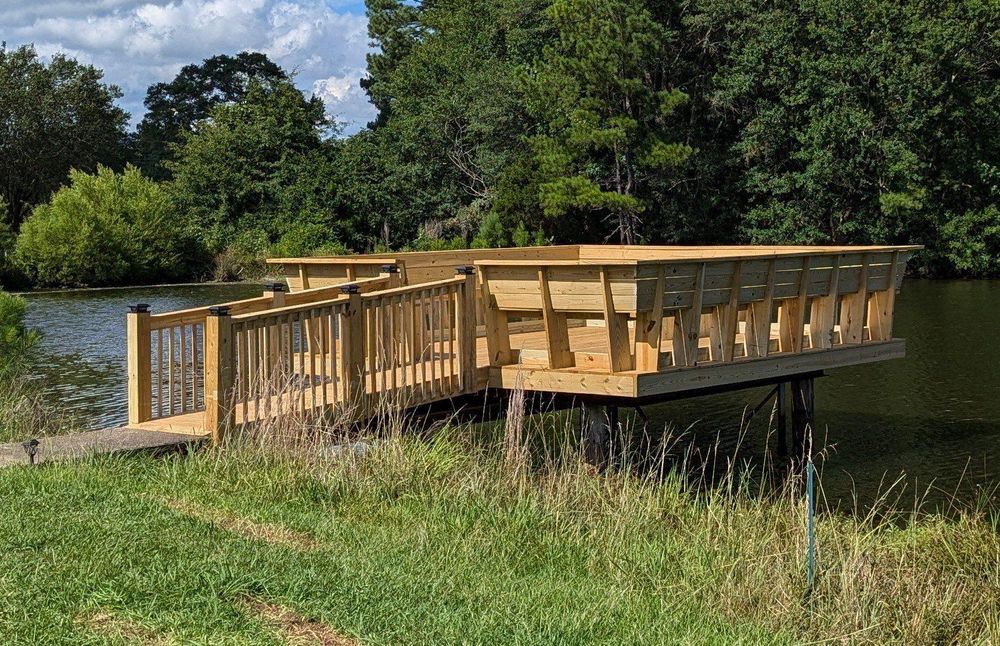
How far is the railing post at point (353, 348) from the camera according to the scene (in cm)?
1012

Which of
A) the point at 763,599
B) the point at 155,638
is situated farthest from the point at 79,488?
the point at 763,599

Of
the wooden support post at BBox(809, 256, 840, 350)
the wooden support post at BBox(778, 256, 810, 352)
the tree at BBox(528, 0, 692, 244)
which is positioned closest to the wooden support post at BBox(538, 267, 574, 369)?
the wooden support post at BBox(778, 256, 810, 352)

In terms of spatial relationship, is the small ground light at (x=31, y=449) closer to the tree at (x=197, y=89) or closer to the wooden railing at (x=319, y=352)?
the wooden railing at (x=319, y=352)

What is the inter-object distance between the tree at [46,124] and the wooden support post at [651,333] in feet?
173

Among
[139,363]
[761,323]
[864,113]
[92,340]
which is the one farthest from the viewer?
[864,113]

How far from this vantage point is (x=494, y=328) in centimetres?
1141

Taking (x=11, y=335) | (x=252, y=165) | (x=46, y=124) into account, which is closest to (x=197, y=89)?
(x=46, y=124)

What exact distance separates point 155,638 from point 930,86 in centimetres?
3698


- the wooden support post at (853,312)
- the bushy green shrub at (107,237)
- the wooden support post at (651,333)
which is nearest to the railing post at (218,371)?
the wooden support post at (651,333)

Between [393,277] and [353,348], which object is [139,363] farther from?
[393,277]

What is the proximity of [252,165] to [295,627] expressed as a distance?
4749 centimetres

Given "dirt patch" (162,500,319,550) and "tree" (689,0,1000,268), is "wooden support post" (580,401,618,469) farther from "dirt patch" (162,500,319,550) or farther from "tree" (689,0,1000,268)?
"tree" (689,0,1000,268)

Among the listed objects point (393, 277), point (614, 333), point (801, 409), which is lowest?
point (801, 409)

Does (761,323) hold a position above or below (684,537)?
above
